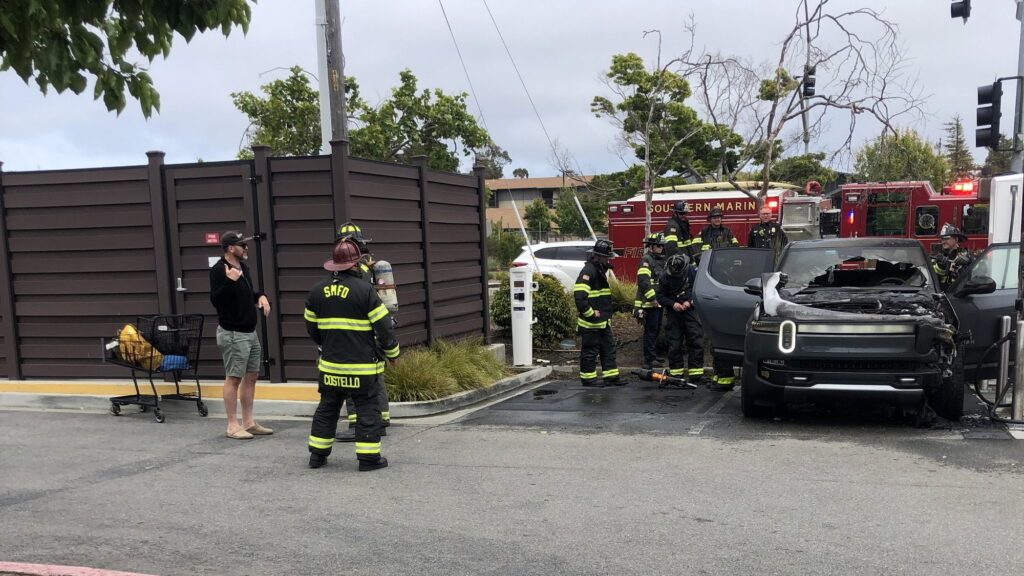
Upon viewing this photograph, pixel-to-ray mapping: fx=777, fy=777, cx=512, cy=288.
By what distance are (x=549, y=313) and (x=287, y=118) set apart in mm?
12631

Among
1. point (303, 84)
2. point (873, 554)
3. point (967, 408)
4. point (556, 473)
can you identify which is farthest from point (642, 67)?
point (873, 554)

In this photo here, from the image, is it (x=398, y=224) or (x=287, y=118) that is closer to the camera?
(x=398, y=224)

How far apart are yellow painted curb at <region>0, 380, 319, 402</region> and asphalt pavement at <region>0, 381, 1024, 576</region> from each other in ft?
2.25

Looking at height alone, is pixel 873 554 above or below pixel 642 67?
below

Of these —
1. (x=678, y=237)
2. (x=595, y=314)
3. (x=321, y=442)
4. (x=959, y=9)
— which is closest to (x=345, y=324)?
(x=321, y=442)

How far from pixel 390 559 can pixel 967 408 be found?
6186 millimetres

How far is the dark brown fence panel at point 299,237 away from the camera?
→ 8.33 m

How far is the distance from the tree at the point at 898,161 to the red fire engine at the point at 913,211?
474 mm

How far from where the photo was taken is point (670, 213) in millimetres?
18969

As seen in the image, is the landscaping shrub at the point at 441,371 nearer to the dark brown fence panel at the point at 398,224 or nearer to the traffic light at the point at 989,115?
the dark brown fence panel at the point at 398,224

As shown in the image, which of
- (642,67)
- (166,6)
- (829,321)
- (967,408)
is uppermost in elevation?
(642,67)

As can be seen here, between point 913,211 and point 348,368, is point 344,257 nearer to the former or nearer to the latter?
point 348,368

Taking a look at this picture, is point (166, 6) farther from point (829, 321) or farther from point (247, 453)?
point (829, 321)

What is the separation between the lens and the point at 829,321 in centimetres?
657
